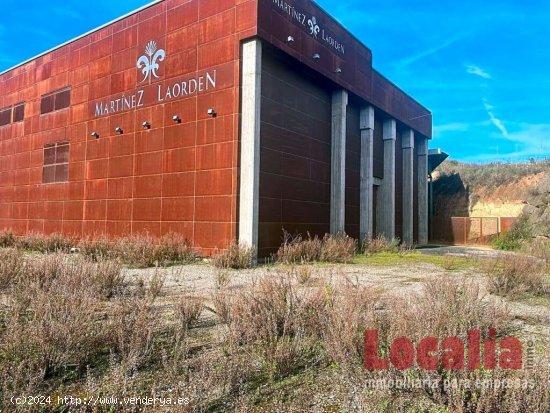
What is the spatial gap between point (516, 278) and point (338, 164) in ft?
37.5

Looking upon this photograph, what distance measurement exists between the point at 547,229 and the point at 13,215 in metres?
27.9

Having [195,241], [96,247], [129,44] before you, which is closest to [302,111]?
[195,241]

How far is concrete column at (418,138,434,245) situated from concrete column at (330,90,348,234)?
1248cm

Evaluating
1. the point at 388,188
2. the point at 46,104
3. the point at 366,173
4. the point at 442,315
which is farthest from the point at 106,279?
the point at 388,188

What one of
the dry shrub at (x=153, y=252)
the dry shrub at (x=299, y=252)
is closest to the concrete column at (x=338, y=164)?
the dry shrub at (x=299, y=252)

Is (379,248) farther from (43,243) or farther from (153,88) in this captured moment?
(43,243)

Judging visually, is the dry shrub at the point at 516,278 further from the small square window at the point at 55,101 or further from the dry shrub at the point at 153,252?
the small square window at the point at 55,101

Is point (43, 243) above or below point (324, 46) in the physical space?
below

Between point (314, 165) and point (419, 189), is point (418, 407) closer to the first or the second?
point (314, 165)

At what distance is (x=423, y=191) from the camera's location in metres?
29.0

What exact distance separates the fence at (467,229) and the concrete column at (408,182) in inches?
242

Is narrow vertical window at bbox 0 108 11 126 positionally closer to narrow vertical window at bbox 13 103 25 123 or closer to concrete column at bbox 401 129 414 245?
narrow vertical window at bbox 13 103 25 123

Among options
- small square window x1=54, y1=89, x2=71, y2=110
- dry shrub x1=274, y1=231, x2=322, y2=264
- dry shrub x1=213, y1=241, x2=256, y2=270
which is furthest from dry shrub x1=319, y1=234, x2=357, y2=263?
small square window x1=54, y1=89, x2=71, y2=110

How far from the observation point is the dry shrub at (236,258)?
38.8ft
